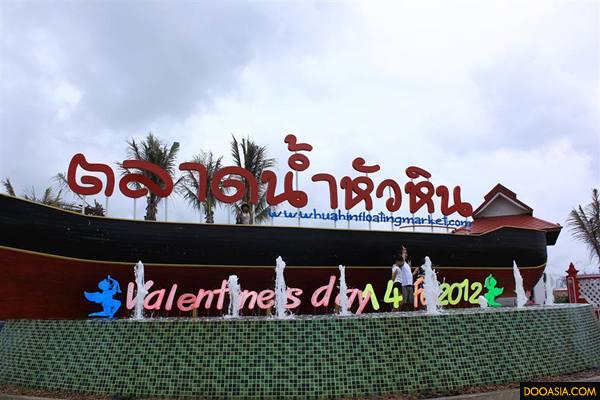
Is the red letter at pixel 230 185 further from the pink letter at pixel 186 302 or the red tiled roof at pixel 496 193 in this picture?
the red tiled roof at pixel 496 193

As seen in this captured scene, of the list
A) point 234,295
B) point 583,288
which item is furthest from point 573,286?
point 234,295

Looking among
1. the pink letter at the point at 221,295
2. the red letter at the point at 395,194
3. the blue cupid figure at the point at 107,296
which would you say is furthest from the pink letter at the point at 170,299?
the red letter at the point at 395,194

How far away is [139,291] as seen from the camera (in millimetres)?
11883

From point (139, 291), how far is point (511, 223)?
53.3ft

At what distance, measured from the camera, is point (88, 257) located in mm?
12148

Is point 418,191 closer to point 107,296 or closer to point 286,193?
point 286,193

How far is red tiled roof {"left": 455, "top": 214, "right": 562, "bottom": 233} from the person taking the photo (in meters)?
20.3

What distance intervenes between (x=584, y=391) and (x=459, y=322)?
1826mm

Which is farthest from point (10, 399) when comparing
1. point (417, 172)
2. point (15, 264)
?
point (417, 172)

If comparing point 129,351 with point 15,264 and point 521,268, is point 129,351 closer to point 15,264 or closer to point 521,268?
point 15,264

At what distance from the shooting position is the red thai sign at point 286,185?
1262cm

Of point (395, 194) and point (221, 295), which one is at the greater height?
point (395, 194)

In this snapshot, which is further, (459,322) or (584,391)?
(459,322)

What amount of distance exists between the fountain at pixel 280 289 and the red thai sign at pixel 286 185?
6.62 ft
